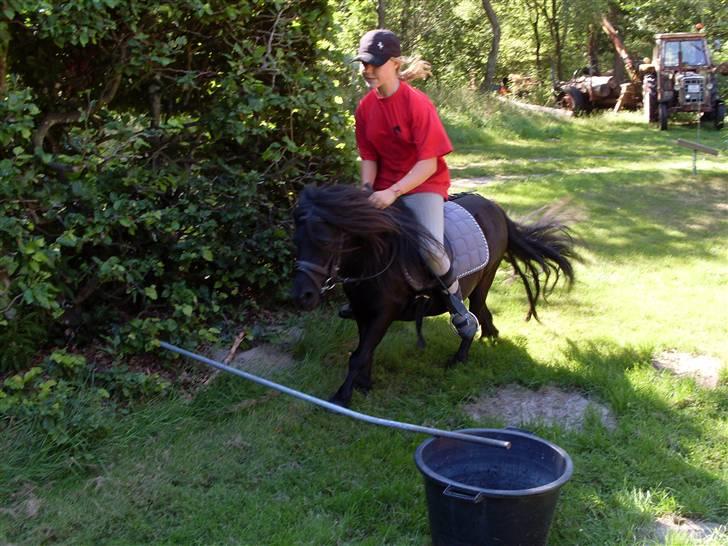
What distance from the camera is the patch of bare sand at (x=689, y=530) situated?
142 inches

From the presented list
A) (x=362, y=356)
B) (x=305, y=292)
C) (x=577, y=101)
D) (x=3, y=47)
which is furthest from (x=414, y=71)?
(x=577, y=101)

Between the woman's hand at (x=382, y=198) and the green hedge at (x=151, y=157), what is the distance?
1387mm

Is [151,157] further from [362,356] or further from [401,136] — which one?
[362,356]

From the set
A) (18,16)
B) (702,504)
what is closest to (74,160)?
(18,16)

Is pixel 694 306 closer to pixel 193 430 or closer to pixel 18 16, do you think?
pixel 193 430

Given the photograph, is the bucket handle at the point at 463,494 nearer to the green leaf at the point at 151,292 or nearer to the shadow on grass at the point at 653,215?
the green leaf at the point at 151,292

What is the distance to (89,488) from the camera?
158 inches

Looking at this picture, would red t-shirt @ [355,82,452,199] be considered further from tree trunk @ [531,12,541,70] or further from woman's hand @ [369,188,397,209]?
tree trunk @ [531,12,541,70]

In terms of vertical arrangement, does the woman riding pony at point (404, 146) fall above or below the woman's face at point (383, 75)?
below

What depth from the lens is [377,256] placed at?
4691 mm

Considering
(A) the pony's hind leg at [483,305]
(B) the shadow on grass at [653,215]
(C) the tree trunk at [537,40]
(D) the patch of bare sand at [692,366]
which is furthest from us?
(C) the tree trunk at [537,40]

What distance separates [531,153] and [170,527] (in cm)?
1318

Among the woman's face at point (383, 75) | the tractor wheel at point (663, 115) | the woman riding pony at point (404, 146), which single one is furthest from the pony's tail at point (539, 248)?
the tractor wheel at point (663, 115)

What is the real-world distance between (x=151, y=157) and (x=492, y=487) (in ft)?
10.9
